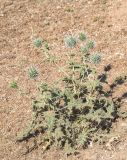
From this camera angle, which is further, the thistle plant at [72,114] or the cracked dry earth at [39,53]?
the cracked dry earth at [39,53]

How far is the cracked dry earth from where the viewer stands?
5.18 meters

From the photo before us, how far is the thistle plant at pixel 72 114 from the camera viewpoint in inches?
198

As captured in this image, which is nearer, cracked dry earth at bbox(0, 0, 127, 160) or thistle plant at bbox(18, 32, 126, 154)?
thistle plant at bbox(18, 32, 126, 154)

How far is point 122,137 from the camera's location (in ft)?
17.1

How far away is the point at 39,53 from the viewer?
6.92m

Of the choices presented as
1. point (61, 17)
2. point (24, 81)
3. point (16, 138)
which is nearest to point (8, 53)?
point (24, 81)

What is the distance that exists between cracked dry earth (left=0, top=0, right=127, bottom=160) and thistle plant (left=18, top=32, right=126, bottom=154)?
116 millimetres

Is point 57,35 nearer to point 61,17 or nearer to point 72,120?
point 61,17

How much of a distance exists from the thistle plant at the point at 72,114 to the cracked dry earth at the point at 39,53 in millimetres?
116

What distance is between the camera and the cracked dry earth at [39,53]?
5184mm

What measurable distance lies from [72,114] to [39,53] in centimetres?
189

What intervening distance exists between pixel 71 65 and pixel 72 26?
94.5 inches

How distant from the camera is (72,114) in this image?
5246mm

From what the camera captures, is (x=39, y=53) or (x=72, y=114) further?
(x=39, y=53)
